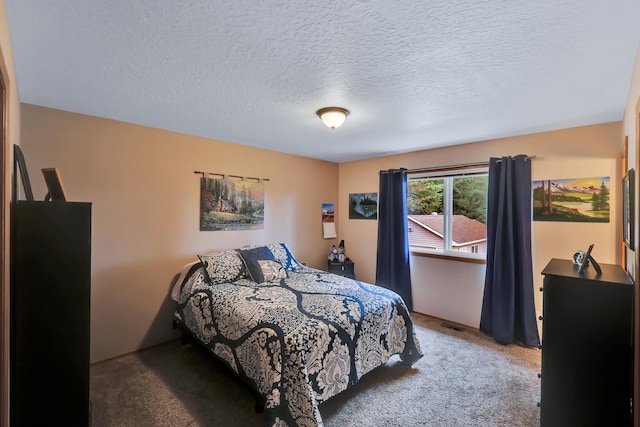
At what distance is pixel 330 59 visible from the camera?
1.60m

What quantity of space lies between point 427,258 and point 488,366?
4.86ft

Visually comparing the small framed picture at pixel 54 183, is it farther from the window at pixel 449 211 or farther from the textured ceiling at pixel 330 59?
the window at pixel 449 211

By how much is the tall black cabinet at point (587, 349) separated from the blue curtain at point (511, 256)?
4.22 feet

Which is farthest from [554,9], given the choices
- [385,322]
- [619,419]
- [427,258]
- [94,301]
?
[94,301]

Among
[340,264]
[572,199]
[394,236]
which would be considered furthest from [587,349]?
[340,264]

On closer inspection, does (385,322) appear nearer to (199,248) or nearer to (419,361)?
(419,361)

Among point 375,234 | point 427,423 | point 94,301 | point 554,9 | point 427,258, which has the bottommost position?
point 427,423

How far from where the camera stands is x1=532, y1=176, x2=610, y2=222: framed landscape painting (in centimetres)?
264

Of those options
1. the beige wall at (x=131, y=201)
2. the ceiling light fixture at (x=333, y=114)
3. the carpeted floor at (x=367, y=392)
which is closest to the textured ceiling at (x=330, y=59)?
the ceiling light fixture at (x=333, y=114)

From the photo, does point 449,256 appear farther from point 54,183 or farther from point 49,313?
point 54,183

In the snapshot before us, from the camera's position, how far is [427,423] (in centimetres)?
190

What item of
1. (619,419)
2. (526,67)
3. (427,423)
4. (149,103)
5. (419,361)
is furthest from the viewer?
(419,361)

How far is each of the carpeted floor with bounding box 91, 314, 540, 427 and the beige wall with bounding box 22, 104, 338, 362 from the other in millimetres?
380

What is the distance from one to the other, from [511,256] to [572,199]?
78cm
